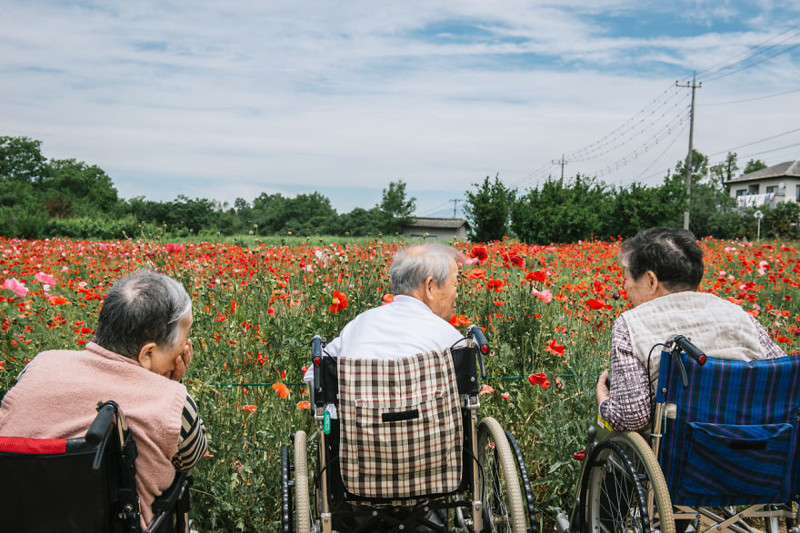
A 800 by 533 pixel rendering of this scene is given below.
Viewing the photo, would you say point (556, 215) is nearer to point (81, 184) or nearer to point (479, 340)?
point (479, 340)

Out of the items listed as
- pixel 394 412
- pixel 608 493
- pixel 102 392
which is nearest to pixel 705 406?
pixel 608 493

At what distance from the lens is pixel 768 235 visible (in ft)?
129

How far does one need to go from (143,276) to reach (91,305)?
2637 millimetres

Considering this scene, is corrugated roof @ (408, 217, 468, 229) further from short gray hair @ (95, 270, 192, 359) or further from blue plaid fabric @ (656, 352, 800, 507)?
short gray hair @ (95, 270, 192, 359)

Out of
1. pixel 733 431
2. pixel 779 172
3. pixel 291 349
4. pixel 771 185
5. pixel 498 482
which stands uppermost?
pixel 779 172

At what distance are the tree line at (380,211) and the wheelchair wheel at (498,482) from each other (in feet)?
7.94

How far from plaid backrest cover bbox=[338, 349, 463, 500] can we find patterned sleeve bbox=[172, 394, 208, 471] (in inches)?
16.9

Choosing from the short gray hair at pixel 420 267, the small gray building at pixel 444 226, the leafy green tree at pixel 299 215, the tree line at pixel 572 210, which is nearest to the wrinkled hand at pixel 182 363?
the short gray hair at pixel 420 267

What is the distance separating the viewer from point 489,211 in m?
32.1

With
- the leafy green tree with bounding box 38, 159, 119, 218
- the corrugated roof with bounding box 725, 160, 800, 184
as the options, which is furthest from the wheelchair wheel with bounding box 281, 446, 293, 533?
the corrugated roof with bounding box 725, 160, 800, 184

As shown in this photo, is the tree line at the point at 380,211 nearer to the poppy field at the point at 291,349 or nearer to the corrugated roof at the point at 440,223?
the poppy field at the point at 291,349

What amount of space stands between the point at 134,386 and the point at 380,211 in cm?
8178

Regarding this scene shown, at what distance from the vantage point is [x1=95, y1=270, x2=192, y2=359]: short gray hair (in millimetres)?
1645

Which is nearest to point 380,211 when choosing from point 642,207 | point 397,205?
point 397,205
